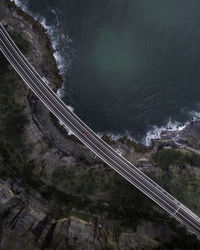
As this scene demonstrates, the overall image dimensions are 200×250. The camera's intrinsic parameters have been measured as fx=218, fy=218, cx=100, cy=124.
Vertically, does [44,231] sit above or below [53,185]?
below

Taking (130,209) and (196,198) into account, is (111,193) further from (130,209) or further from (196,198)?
(196,198)

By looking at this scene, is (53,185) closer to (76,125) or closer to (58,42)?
(76,125)

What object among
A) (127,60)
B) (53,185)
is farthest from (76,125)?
(127,60)

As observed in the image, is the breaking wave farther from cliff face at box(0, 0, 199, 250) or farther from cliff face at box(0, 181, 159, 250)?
cliff face at box(0, 181, 159, 250)

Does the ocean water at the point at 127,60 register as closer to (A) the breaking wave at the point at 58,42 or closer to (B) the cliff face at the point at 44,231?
(A) the breaking wave at the point at 58,42

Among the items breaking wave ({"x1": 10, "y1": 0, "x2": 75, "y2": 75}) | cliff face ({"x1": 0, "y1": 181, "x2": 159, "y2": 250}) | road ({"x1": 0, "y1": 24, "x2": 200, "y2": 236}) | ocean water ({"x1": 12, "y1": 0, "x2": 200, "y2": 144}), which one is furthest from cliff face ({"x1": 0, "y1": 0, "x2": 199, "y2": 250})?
ocean water ({"x1": 12, "y1": 0, "x2": 200, "y2": 144})

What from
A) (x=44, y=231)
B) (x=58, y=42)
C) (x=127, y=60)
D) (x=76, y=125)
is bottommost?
(x=44, y=231)
